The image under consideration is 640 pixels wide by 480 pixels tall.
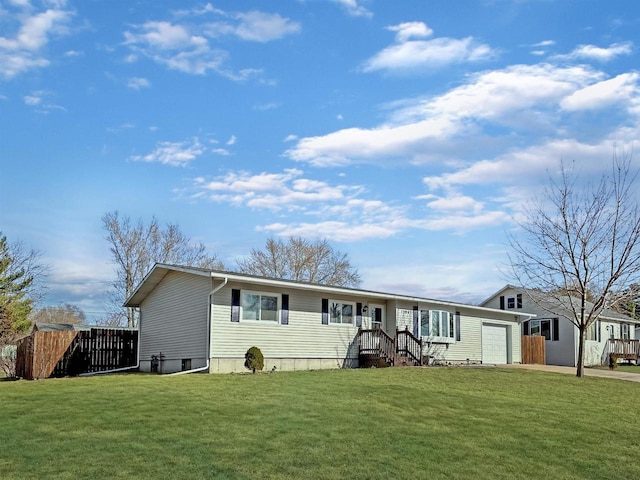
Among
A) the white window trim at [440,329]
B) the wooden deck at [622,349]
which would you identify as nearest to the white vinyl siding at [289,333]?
the white window trim at [440,329]

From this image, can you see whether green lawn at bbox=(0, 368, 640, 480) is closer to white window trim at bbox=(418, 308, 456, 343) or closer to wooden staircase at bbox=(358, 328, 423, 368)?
wooden staircase at bbox=(358, 328, 423, 368)

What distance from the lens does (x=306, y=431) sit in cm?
960

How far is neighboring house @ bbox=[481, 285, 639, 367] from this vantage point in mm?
34906

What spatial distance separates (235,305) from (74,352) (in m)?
6.59

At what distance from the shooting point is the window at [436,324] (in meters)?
26.4

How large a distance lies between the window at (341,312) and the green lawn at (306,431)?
22.5 ft

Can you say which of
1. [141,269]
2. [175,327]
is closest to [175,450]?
[175,327]

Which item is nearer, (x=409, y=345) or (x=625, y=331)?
(x=409, y=345)

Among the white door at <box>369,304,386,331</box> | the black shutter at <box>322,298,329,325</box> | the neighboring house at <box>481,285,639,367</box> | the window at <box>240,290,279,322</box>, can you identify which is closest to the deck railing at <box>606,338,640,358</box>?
the neighboring house at <box>481,285,639,367</box>

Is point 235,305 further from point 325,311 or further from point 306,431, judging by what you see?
point 306,431

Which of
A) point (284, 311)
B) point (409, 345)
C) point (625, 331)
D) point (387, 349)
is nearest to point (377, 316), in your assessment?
point (409, 345)

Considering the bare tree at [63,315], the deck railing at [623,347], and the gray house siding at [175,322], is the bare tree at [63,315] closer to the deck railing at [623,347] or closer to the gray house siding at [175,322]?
the gray house siding at [175,322]

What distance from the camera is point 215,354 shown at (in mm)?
19016

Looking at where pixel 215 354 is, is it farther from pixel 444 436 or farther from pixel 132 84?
pixel 444 436
